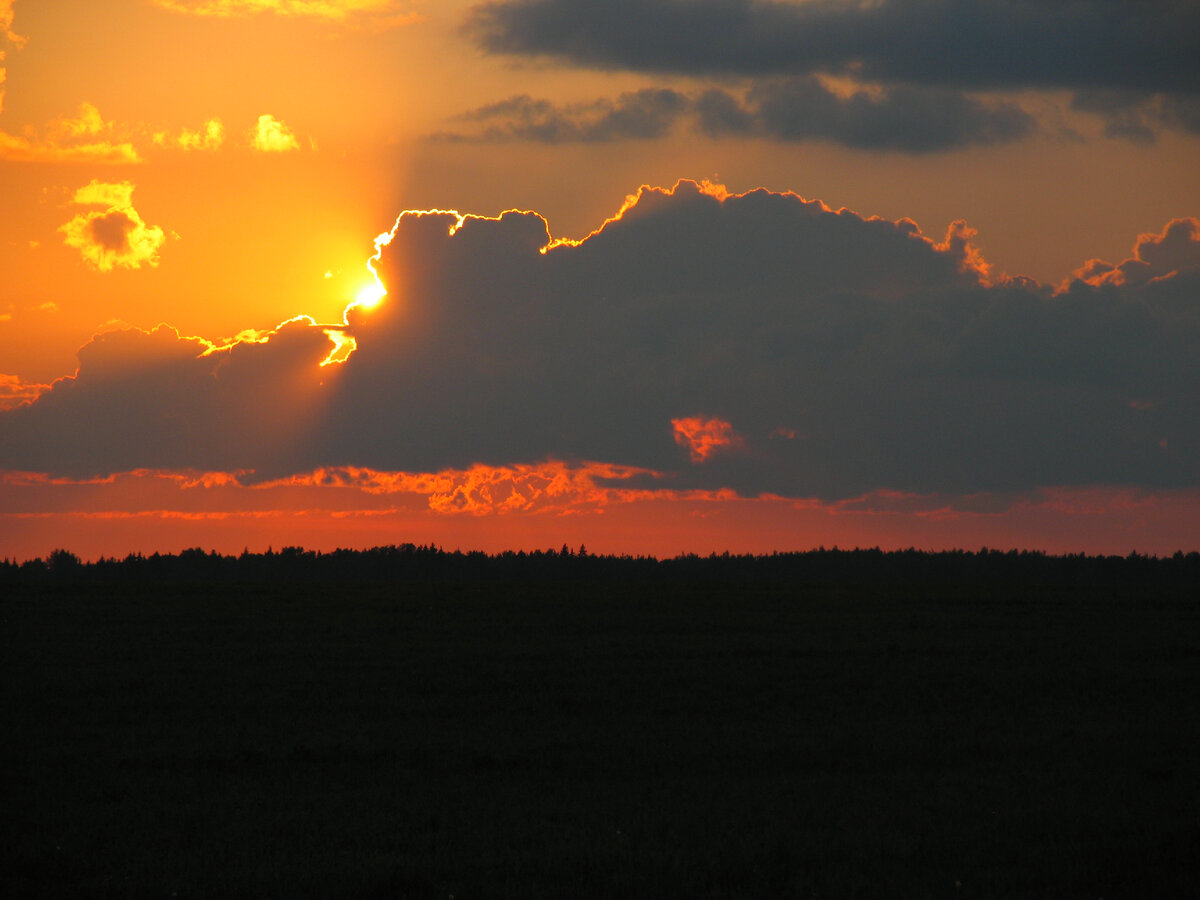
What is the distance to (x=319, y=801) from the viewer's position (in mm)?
21391

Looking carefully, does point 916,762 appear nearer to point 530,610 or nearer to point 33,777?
point 33,777

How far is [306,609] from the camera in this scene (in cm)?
6078

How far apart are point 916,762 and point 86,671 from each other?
26808mm

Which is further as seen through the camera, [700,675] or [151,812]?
[700,675]

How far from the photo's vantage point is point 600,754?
2559 cm

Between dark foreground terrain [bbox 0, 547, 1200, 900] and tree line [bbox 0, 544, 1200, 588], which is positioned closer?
dark foreground terrain [bbox 0, 547, 1200, 900]

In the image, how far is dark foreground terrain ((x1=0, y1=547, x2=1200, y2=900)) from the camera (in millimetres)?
16531

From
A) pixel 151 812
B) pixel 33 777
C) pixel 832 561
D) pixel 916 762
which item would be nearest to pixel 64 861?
pixel 151 812

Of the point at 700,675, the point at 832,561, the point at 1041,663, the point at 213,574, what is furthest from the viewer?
the point at 832,561

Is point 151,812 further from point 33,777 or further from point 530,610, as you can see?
point 530,610

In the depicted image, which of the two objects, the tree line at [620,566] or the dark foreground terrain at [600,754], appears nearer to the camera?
the dark foreground terrain at [600,754]

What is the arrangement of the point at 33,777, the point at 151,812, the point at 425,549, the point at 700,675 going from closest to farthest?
the point at 151,812, the point at 33,777, the point at 700,675, the point at 425,549

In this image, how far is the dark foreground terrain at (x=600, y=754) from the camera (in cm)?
1653

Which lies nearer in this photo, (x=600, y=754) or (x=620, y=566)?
(x=600, y=754)
